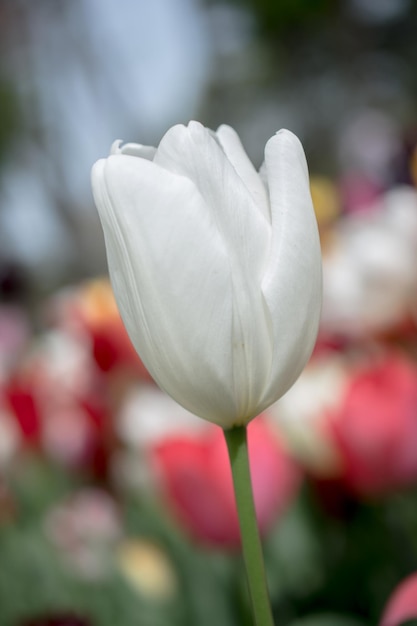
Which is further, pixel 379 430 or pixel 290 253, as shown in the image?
pixel 379 430

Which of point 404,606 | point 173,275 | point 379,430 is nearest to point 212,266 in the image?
point 173,275

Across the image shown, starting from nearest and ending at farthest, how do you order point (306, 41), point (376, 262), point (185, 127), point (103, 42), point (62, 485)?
point (185, 127) < point (376, 262) < point (62, 485) < point (103, 42) < point (306, 41)

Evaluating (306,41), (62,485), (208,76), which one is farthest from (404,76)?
(62,485)

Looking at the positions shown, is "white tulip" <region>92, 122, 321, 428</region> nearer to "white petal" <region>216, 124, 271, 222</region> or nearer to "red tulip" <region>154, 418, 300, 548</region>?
"white petal" <region>216, 124, 271, 222</region>

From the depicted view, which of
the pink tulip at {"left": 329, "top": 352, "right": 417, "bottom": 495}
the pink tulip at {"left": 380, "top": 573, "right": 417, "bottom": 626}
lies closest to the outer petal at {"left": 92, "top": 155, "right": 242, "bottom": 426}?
the pink tulip at {"left": 380, "top": 573, "right": 417, "bottom": 626}

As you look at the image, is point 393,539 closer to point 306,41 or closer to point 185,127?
point 185,127

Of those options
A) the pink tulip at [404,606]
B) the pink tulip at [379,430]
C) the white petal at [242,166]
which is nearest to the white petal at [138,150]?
the white petal at [242,166]

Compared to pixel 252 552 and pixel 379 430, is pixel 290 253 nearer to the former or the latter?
pixel 252 552

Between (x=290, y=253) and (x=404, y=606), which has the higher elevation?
(x=290, y=253)
